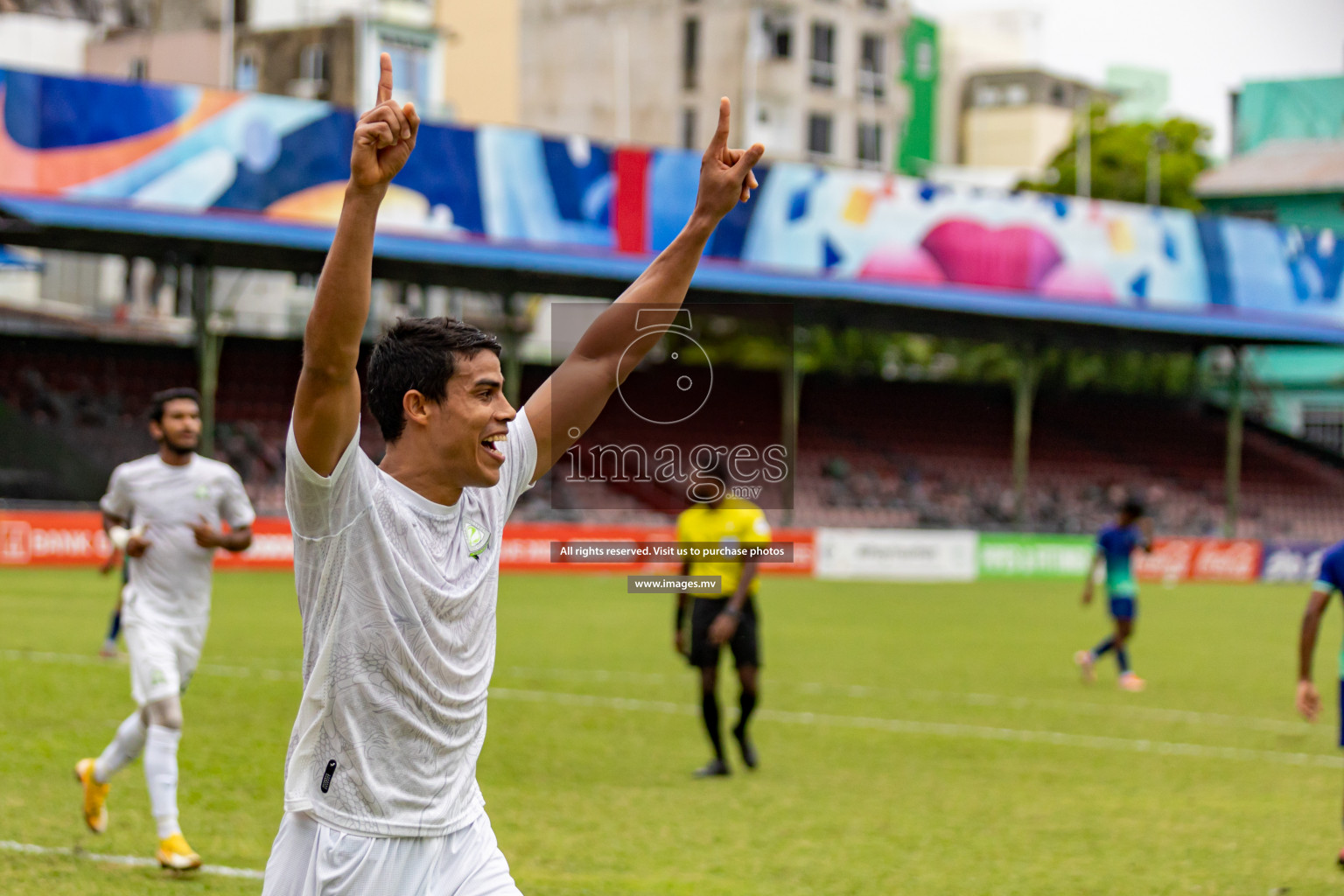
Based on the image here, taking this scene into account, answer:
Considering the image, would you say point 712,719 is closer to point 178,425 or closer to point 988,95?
point 178,425

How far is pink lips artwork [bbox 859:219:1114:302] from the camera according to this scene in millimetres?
37344

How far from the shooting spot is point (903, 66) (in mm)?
77812

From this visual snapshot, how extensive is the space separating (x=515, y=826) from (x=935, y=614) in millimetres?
17364

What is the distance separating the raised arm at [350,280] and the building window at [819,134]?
5630 cm

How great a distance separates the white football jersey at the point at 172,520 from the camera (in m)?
8.63

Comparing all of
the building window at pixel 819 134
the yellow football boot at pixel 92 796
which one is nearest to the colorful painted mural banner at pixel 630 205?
the building window at pixel 819 134

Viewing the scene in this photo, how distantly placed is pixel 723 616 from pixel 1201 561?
29387 millimetres

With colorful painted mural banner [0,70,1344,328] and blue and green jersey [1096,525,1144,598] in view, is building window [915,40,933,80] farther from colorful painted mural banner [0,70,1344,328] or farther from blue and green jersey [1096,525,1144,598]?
blue and green jersey [1096,525,1144,598]

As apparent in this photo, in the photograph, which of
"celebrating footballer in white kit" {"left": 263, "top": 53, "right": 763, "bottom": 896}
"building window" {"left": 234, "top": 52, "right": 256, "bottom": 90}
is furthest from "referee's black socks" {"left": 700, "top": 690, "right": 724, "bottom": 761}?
"building window" {"left": 234, "top": 52, "right": 256, "bottom": 90}

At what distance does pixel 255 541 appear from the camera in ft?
92.2

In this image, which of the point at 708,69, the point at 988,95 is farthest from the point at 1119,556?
the point at 988,95

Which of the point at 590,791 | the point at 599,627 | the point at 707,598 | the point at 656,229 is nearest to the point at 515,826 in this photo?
the point at 590,791

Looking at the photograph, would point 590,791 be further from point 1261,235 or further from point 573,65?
point 573,65

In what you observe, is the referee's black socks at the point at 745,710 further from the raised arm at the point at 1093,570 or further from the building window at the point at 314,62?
the building window at the point at 314,62
